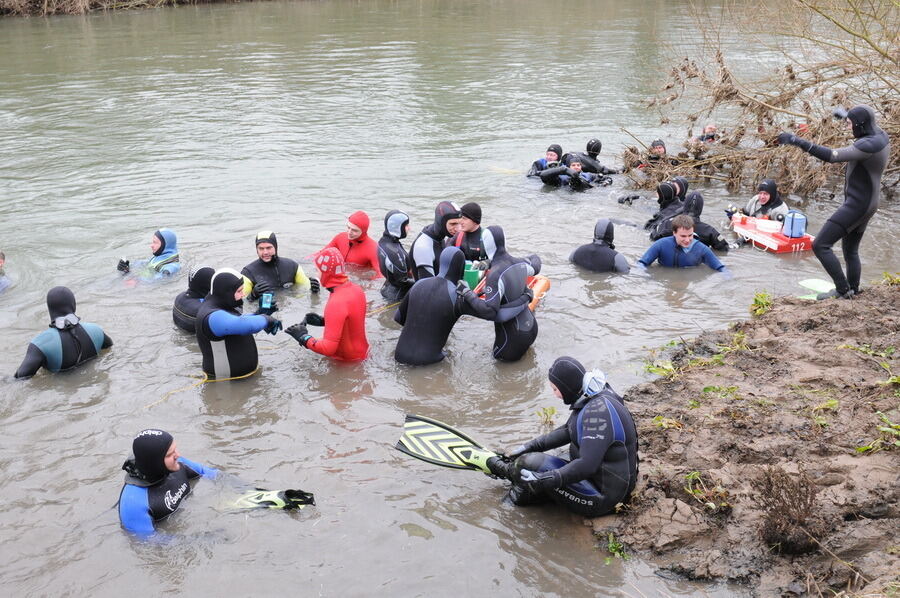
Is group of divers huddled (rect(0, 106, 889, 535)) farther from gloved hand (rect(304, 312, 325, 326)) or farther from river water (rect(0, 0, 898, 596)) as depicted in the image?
river water (rect(0, 0, 898, 596))

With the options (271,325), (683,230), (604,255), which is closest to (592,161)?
(604,255)

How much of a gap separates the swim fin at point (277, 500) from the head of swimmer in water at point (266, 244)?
167 inches

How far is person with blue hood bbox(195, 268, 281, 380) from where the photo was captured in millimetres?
7250

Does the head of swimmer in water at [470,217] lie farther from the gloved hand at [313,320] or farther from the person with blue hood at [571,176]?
the person with blue hood at [571,176]

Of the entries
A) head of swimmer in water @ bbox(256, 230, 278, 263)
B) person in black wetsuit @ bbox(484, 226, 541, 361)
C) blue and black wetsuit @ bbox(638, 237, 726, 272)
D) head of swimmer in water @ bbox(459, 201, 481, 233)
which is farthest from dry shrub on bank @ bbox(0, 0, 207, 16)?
person in black wetsuit @ bbox(484, 226, 541, 361)

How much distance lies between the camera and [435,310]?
8023mm

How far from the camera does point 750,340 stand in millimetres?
8172

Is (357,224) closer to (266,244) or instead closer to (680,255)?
(266,244)

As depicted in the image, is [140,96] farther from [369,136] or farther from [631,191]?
[631,191]

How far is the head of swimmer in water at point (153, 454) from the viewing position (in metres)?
5.53

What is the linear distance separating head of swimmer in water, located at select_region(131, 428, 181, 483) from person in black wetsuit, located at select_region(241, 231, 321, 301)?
4184 mm

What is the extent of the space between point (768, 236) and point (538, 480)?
24.9ft

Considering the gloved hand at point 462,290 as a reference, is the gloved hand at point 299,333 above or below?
below

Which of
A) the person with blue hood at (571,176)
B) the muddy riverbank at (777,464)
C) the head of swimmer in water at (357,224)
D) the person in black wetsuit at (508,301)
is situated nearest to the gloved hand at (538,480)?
the muddy riverbank at (777,464)
